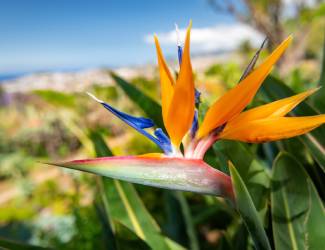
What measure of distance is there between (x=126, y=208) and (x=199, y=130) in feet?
1.08

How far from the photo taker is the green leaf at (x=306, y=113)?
1.93ft

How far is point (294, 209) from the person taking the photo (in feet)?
1.72

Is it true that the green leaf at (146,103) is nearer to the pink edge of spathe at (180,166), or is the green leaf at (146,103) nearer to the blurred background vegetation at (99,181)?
the blurred background vegetation at (99,181)

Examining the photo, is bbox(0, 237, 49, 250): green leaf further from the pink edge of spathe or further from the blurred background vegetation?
the pink edge of spathe

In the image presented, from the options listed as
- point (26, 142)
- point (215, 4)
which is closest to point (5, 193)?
point (26, 142)

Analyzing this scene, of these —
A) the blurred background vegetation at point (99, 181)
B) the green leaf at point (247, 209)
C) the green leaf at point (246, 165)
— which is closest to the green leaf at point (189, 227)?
the blurred background vegetation at point (99, 181)

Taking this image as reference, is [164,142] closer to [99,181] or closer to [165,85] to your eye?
[165,85]

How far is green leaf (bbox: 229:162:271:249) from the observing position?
37 centimetres

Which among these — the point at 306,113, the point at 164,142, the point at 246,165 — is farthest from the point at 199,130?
the point at 306,113

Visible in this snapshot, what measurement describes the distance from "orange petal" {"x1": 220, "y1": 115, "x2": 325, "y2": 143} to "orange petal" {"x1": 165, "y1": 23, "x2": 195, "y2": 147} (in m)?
0.06

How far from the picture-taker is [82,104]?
2.83 meters

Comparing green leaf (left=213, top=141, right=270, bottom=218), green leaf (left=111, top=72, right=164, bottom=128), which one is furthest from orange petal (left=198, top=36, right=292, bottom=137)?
green leaf (left=111, top=72, right=164, bottom=128)

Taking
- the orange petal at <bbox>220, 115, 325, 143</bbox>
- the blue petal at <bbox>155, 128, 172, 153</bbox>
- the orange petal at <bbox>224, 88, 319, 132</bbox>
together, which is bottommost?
the blue petal at <bbox>155, 128, 172, 153</bbox>

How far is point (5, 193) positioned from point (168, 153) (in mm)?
4056
